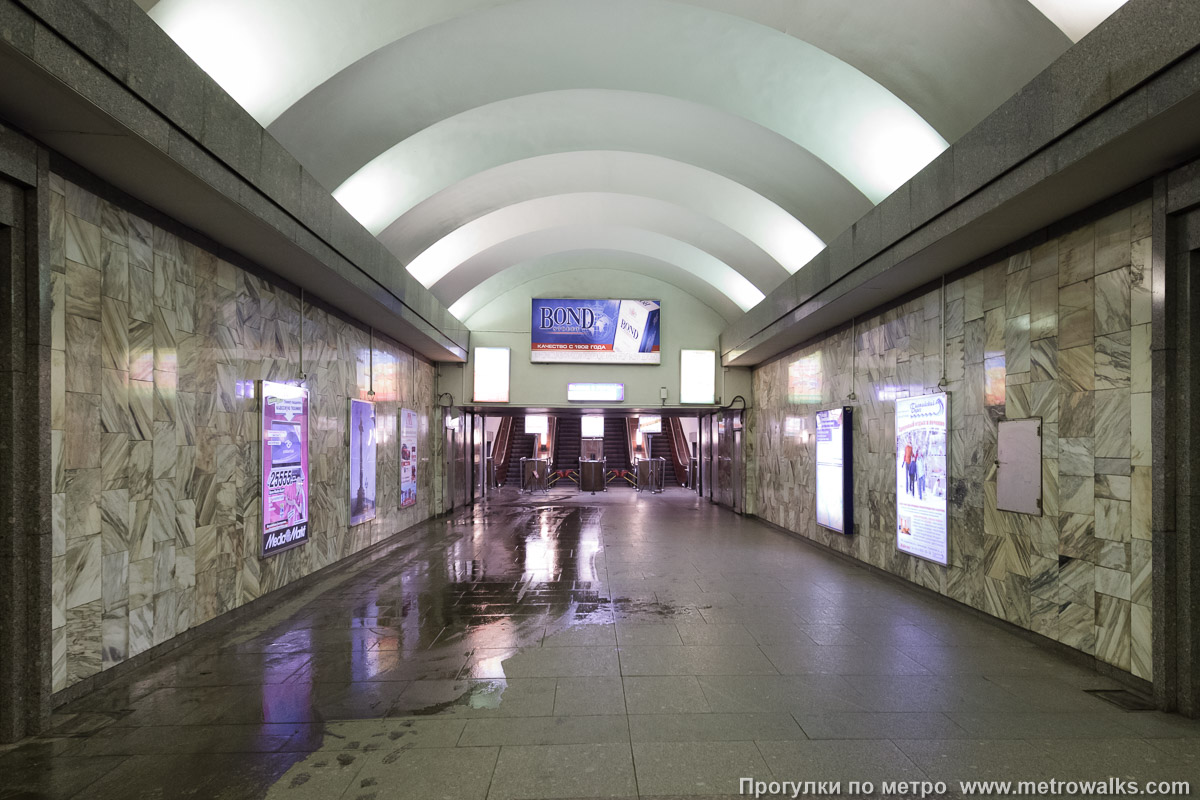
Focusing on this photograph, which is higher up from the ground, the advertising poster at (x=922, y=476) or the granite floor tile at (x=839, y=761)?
the advertising poster at (x=922, y=476)

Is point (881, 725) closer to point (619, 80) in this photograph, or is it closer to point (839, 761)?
point (839, 761)

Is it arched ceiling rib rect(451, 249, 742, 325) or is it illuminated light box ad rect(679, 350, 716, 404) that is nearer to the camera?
arched ceiling rib rect(451, 249, 742, 325)

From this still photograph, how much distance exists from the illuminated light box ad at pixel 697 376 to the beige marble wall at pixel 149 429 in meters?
8.99

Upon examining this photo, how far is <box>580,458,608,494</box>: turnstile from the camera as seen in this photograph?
19719 millimetres

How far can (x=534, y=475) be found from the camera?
20.2 metres

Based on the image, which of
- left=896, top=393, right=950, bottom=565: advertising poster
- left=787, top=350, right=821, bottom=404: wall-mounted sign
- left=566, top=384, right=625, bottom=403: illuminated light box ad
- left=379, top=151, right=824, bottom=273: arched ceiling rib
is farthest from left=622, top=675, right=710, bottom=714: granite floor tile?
left=566, top=384, right=625, bottom=403: illuminated light box ad

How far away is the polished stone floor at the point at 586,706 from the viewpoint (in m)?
2.96

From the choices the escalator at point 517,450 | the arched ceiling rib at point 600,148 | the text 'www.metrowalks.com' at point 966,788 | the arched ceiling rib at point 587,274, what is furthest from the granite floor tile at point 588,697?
the escalator at point 517,450

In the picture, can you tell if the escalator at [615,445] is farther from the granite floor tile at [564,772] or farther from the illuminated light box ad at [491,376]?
the granite floor tile at [564,772]

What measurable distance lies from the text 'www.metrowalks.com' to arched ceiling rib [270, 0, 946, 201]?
5.35 metres

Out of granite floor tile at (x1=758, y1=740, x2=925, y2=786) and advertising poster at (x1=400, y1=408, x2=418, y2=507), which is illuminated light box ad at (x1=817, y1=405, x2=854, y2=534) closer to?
granite floor tile at (x1=758, y1=740, x2=925, y2=786)

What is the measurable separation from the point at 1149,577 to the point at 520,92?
7109 mm

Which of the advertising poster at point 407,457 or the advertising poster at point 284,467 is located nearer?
the advertising poster at point 284,467

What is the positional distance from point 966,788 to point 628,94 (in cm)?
756
